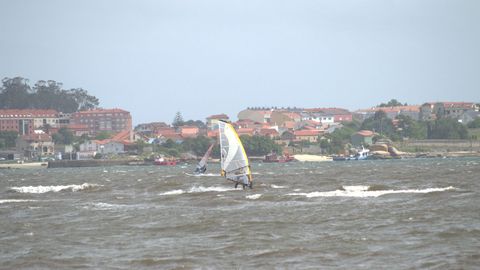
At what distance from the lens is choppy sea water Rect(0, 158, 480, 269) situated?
30547 millimetres

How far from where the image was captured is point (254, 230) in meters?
37.9

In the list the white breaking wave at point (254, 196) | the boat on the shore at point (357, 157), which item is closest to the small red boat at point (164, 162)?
the boat on the shore at point (357, 157)

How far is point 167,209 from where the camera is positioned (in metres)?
50.2

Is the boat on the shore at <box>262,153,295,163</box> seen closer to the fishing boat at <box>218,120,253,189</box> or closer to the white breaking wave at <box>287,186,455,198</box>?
the fishing boat at <box>218,120,253,189</box>

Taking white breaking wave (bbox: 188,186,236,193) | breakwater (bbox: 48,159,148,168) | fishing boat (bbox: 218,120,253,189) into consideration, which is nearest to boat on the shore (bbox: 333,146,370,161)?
breakwater (bbox: 48,159,148,168)

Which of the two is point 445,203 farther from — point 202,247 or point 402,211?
point 202,247

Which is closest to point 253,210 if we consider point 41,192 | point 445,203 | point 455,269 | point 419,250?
point 445,203

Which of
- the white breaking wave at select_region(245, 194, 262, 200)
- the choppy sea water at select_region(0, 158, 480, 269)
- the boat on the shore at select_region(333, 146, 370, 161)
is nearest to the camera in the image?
the choppy sea water at select_region(0, 158, 480, 269)

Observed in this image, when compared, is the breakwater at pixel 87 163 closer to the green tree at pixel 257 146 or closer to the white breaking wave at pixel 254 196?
the green tree at pixel 257 146

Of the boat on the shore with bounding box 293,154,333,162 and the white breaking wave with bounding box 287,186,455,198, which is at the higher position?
the white breaking wave with bounding box 287,186,455,198

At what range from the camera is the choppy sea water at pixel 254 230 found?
30547 millimetres

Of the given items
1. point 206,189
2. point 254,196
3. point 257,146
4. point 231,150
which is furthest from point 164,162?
point 254,196

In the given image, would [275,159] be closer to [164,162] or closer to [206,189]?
[164,162]

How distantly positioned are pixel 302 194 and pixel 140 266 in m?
28.6
